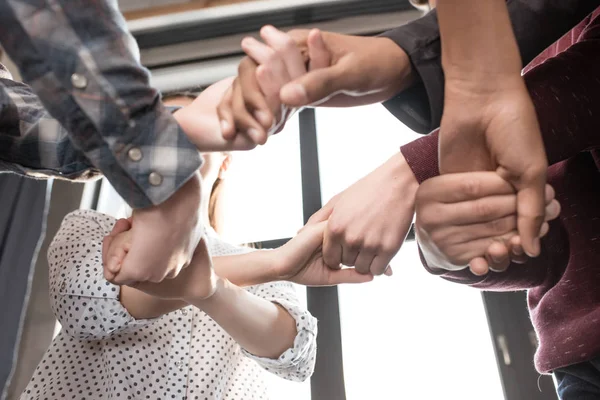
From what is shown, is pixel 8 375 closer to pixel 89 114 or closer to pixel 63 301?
pixel 63 301

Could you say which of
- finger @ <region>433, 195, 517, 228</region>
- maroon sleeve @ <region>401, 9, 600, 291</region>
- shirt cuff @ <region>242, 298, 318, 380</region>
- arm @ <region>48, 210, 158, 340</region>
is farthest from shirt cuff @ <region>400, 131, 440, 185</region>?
arm @ <region>48, 210, 158, 340</region>

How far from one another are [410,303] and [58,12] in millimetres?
1440

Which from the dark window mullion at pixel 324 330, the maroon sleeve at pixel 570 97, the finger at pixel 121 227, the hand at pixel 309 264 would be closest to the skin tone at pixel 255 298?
the hand at pixel 309 264

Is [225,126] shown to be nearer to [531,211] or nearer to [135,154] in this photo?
[135,154]

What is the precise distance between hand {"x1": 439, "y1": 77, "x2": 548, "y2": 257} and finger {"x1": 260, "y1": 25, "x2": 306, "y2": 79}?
17 centimetres

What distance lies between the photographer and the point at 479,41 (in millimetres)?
533

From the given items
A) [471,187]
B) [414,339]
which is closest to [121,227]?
[471,187]

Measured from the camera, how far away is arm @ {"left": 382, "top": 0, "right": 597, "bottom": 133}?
613 millimetres

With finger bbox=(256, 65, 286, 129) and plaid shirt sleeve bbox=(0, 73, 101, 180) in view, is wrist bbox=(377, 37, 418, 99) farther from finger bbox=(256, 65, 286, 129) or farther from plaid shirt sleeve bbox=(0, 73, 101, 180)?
plaid shirt sleeve bbox=(0, 73, 101, 180)

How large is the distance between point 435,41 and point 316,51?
0.18 meters

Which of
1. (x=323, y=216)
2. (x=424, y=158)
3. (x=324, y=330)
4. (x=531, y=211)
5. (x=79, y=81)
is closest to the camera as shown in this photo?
(x=79, y=81)

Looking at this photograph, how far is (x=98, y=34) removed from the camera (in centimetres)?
46

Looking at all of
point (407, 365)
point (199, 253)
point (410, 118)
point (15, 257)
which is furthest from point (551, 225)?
point (15, 257)

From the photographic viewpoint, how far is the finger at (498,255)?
602mm
